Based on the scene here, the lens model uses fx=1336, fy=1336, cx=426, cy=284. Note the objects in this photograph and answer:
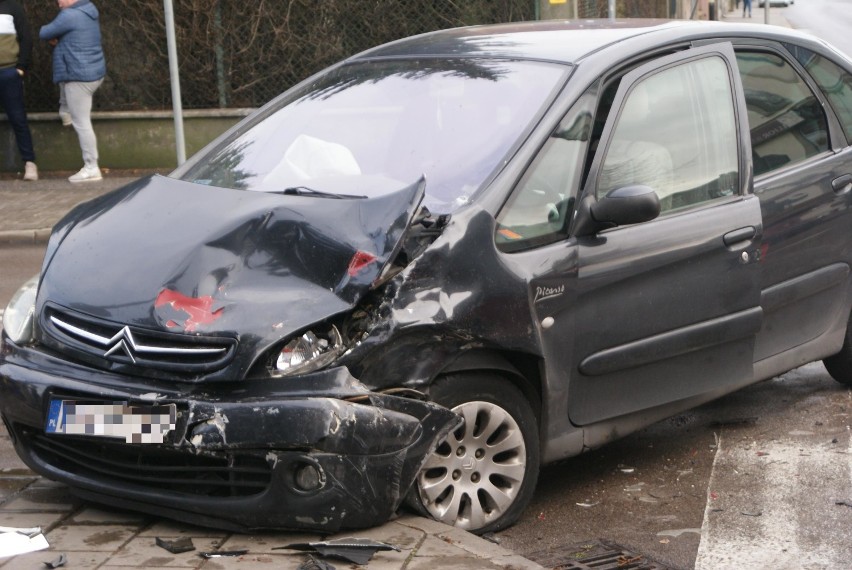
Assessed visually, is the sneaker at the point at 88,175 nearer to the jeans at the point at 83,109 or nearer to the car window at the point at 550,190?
the jeans at the point at 83,109

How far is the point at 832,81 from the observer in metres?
6.29

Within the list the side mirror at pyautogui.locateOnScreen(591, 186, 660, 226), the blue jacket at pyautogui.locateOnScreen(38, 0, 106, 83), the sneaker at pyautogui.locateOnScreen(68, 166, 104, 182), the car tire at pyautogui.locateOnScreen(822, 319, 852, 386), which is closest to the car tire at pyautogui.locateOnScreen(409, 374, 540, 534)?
the side mirror at pyautogui.locateOnScreen(591, 186, 660, 226)

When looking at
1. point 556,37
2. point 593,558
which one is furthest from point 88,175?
point 593,558

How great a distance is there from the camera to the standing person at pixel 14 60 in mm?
14055

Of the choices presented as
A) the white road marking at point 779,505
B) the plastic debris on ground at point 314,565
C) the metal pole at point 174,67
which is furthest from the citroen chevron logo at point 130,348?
the metal pole at point 174,67

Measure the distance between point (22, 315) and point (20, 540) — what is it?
857 millimetres

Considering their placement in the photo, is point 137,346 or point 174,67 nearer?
point 137,346

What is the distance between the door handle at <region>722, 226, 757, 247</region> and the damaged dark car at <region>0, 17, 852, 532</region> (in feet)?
0.04

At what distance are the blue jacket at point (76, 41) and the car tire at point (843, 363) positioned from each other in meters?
9.72

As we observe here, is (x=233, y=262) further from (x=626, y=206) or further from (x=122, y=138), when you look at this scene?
(x=122, y=138)

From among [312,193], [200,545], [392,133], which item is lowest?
[200,545]

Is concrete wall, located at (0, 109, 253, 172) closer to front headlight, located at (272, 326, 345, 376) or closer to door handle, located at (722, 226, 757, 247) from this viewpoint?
door handle, located at (722, 226, 757, 247)

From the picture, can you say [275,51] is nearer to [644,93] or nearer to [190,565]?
[644,93]

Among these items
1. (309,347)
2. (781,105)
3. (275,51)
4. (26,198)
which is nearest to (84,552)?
(309,347)
